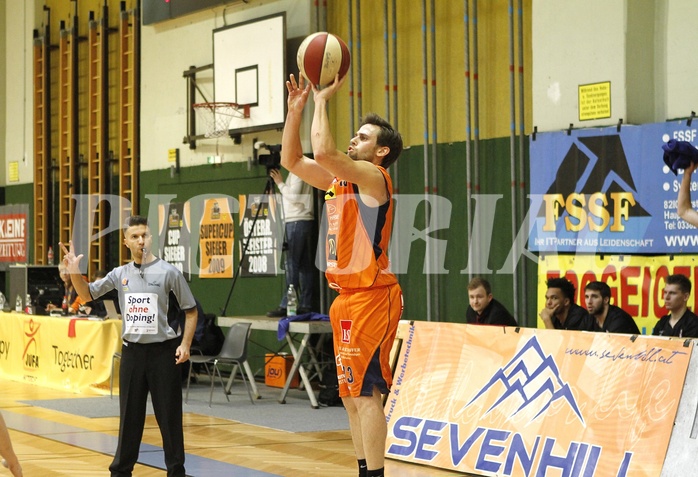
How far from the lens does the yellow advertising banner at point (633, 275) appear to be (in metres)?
8.55

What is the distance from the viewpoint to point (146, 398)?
6254 millimetres

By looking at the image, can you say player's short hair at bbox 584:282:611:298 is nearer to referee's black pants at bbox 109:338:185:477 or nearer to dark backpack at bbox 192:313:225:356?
referee's black pants at bbox 109:338:185:477

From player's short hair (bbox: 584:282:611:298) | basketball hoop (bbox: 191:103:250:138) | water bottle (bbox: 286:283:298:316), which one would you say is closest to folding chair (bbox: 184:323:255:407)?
water bottle (bbox: 286:283:298:316)

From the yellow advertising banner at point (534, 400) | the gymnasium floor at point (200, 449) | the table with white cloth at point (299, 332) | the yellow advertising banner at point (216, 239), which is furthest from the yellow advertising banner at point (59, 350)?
the yellow advertising banner at point (534, 400)

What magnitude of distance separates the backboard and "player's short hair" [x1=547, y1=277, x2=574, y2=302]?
4.79 meters

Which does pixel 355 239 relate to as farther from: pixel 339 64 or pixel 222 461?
pixel 222 461

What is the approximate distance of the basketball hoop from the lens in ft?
42.8

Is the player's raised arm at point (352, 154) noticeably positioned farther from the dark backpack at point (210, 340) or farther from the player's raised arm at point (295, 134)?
the dark backpack at point (210, 340)

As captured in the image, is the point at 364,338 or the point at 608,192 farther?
the point at 608,192

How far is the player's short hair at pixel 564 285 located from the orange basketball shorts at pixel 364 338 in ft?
13.0

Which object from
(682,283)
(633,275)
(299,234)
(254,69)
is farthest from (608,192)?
(254,69)

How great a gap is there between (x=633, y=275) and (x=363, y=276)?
4555 millimetres

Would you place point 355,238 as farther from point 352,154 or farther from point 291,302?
point 291,302

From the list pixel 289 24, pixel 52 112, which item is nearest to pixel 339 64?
pixel 289 24
